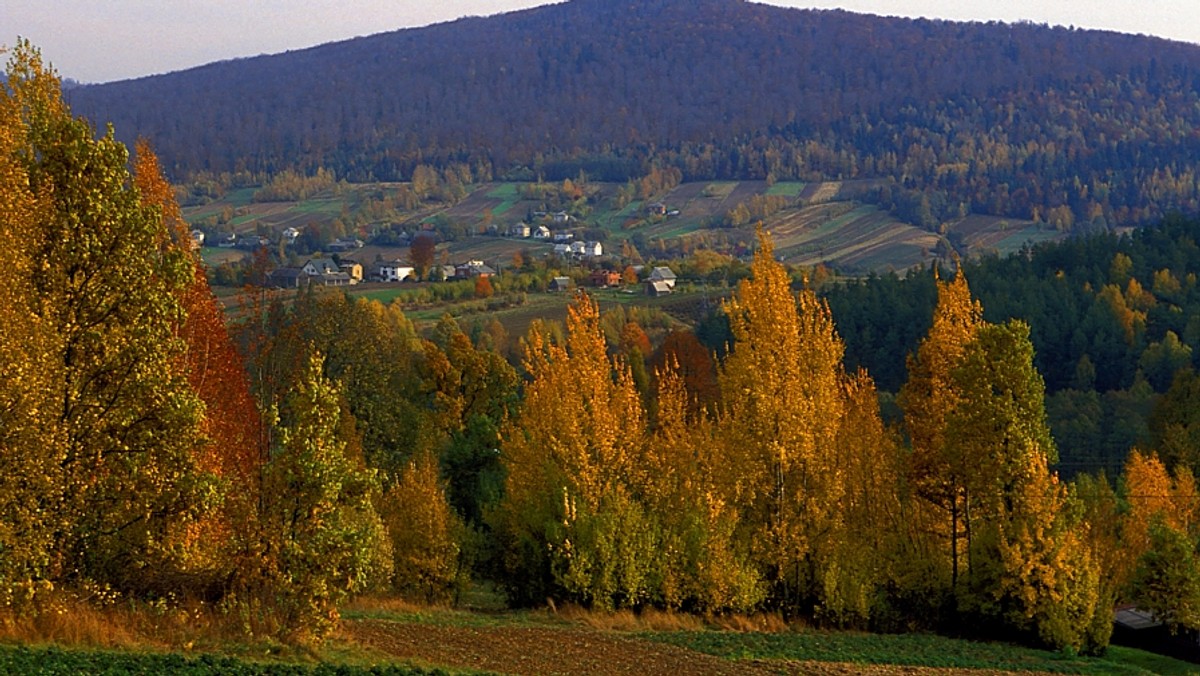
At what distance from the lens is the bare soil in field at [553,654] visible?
2428 cm

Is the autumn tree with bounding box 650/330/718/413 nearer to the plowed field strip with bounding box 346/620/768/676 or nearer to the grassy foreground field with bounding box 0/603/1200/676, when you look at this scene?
the grassy foreground field with bounding box 0/603/1200/676

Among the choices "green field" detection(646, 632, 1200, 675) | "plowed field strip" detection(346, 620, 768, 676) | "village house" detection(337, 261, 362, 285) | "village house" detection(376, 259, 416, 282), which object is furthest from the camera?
"village house" detection(337, 261, 362, 285)

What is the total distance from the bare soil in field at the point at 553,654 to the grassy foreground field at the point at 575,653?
0.03m

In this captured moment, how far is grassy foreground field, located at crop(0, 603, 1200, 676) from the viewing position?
2009cm

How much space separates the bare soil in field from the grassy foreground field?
27 millimetres

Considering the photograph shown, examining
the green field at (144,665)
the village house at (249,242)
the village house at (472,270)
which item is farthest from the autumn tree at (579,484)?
the village house at (249,242)

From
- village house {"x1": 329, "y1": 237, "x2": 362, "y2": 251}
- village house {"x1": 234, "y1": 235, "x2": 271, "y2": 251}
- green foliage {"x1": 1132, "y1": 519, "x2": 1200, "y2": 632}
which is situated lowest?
village house {"x1": 329, "y1": 237, "x2": 362, "y2": 251}

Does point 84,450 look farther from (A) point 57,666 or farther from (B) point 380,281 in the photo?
(B) point 380,281

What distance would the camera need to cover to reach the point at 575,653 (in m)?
26.0

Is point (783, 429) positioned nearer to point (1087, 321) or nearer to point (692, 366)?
point (692, 366)

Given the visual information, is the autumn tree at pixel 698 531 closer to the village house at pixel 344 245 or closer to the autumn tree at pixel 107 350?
the autumn tree at pixel 107 350

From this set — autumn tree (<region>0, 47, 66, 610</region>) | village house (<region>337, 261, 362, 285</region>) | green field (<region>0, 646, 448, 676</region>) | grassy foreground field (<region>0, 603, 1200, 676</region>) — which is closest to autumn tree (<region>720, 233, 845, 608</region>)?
grassy foreground field (<region>0, 603, 1200, 676</region>)

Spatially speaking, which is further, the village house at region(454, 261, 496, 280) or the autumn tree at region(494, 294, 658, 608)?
the village house at region(454, 261, 496, 280)

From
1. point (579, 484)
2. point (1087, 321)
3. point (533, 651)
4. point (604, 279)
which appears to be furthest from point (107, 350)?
point (604, 279)
